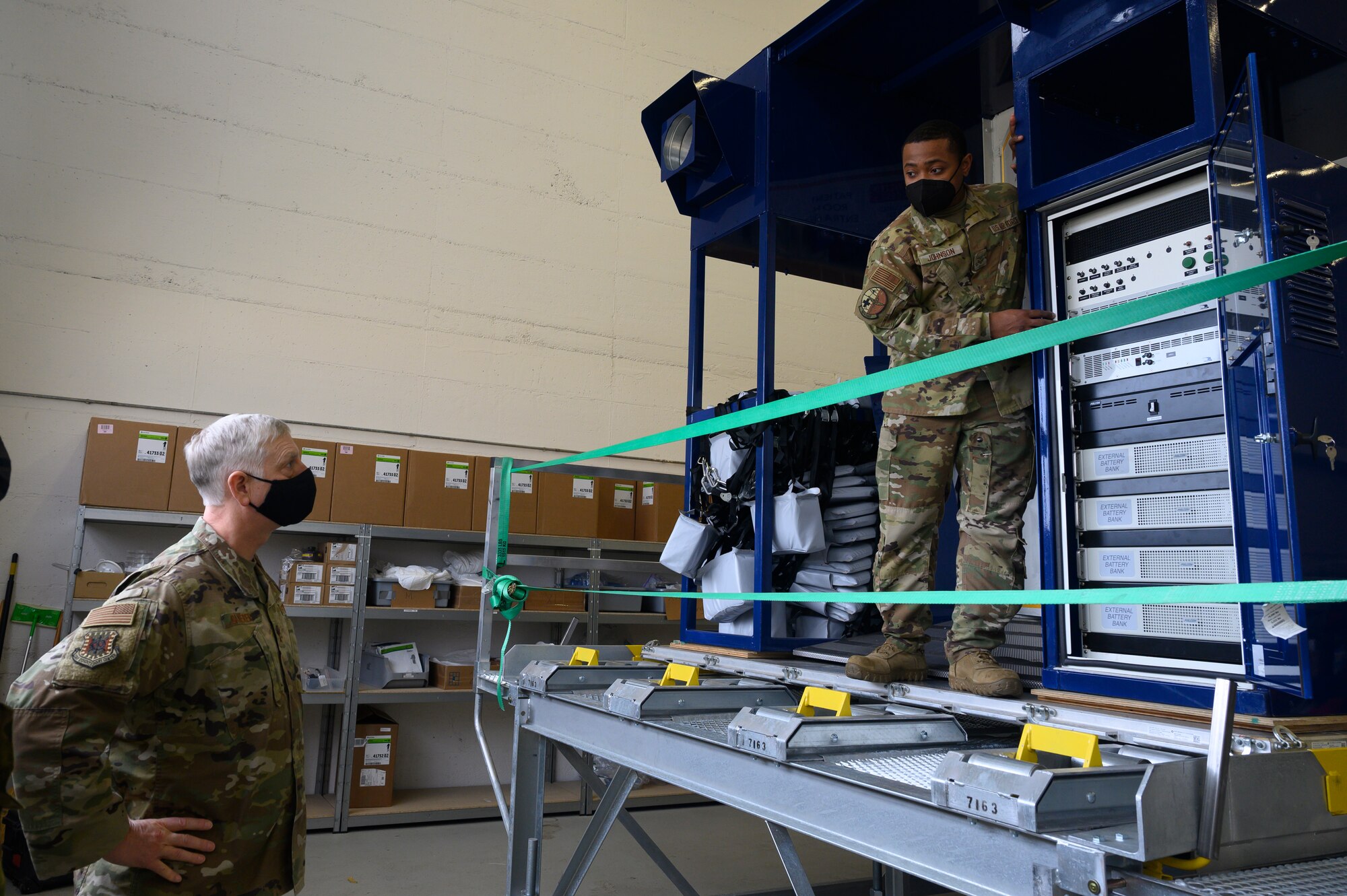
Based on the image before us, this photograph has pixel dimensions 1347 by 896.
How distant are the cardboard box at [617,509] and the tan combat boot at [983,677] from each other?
4048 millimetres

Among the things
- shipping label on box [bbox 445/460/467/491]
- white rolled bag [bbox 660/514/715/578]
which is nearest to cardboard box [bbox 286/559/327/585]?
shipping label on box [bbox 445/460/467/491]

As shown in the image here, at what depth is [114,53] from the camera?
18.1 feet

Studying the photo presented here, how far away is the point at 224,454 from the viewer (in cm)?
223

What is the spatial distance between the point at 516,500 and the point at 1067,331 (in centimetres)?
480

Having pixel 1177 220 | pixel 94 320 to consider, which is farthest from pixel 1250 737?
pixel 94 320

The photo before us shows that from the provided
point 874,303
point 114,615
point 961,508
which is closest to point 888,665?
point 961,508

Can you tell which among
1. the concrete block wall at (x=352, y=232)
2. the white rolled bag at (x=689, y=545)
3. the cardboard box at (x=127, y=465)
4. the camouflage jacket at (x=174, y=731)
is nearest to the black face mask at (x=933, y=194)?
the white rolled bag at (x=689, y=545)

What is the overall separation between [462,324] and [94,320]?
214 centimetres

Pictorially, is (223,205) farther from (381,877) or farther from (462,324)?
(381,877)

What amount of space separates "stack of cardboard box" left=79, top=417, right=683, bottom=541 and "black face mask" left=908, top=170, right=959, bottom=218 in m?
3.13

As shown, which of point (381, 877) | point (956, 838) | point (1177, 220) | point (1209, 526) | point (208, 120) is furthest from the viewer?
point (208, 120)

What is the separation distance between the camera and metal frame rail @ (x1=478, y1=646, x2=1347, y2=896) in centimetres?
125

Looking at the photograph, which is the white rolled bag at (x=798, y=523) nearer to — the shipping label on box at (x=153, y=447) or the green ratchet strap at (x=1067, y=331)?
the green ratchet strap at (x=1067, y=331)

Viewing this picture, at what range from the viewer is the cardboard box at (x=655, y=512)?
639cm
